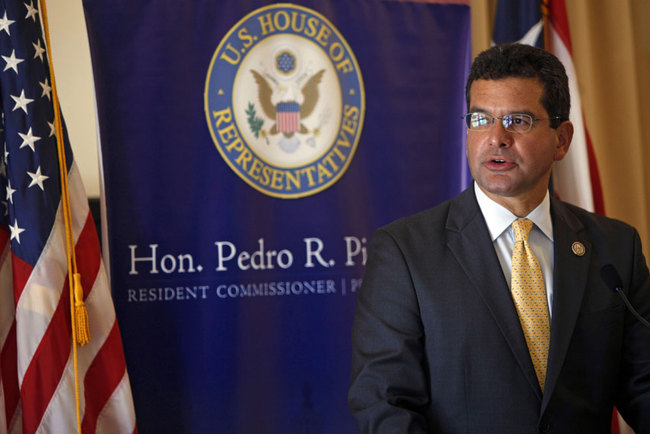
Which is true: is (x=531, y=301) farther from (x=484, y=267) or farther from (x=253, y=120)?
(x=253, y=120)

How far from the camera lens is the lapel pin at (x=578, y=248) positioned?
1.74 meters

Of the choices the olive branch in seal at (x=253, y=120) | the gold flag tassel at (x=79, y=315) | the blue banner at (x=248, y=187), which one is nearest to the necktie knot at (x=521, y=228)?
the blue banner at (x=248, y=187)

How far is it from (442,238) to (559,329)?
1.23 ft

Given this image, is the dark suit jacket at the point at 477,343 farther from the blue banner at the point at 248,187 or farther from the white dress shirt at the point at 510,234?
the blue banner at the point at 248,187

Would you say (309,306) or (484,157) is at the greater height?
(484,157)

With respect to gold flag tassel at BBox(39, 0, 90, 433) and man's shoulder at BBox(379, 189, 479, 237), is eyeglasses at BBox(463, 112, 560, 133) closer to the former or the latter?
man's shoulder at BBox(379, 189, 479, 237)

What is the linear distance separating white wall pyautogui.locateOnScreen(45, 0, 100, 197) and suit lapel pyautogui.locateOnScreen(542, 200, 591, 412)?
1691 mm

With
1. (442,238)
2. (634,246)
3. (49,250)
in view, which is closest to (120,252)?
(49,250)

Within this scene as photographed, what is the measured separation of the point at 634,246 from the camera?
1.82 m

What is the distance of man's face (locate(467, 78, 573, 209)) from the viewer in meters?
1.71

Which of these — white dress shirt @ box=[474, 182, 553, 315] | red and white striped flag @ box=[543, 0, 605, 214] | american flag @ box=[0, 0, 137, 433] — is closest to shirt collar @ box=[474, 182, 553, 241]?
white dress shirt @ box=[474, 182, 553, 315]

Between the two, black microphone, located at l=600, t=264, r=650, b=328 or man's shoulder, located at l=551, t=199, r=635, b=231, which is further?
man's shoulder, located at l=551, t=199, r=635, b=231

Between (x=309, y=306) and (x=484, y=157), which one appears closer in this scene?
(x=484, y=157)

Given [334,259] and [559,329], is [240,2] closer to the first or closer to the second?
[334,259]
